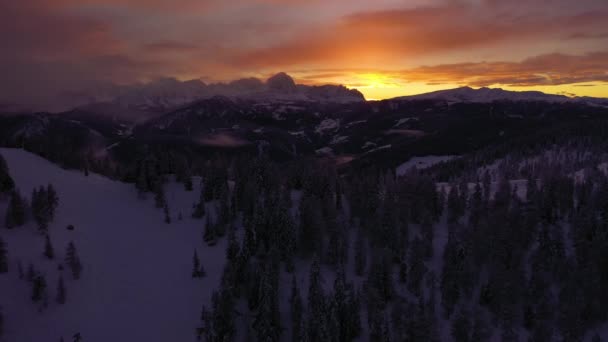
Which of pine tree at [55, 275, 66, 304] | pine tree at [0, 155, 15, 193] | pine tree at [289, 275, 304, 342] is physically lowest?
pine tree at [289, 275, 304, 342]

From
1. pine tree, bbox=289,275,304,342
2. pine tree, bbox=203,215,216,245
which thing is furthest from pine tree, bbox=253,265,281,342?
pine tree, bbox=203,215,216,245

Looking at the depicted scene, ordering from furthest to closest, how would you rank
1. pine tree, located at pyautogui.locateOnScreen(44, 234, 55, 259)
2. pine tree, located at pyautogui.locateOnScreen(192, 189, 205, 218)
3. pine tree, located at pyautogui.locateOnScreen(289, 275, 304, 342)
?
pine tree, located at pyautogui.locateOnScreen(192, 189, 205, 218), pine tree, located at pyautogui.locateOnScreen(44, 234, 55, 259), pine tree, located at pyautogui.locateOnScreen(289, 275, 304, 342)

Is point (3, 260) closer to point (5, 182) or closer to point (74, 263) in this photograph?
point (74, 263)

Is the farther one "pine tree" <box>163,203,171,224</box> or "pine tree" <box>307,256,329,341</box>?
"pine tree" <box>163,203,171,224</box>

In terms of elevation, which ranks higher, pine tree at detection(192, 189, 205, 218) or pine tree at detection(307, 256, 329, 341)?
pine tree at detection(192, 189, 205, 218)

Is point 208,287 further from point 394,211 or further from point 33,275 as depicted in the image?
point 394,211

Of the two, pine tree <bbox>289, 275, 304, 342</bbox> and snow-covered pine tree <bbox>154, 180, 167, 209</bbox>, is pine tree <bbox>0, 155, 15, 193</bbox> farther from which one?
pine tree <bbox>289, 275, 304, 342</bbox>
